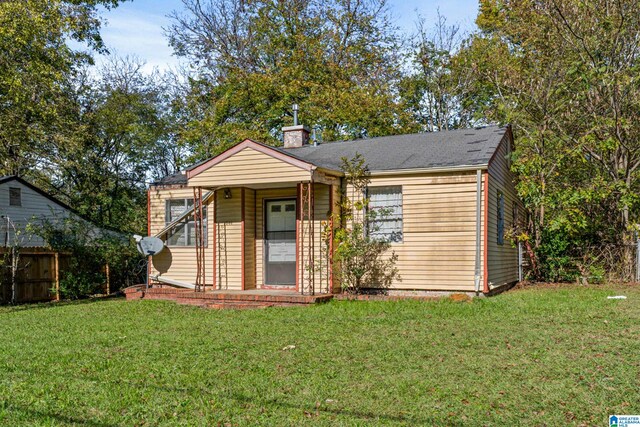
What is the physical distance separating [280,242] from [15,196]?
1086 centimetres

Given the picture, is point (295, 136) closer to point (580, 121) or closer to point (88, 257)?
point (88, 257)

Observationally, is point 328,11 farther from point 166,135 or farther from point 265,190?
point 265,190

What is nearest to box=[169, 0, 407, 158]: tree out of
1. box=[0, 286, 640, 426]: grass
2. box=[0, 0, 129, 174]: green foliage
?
box=[0, 0, 129, 174]: green foliage

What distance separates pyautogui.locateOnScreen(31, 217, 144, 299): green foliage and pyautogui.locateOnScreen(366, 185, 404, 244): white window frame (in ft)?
24.2

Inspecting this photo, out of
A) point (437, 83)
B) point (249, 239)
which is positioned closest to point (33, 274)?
point (249, 239)

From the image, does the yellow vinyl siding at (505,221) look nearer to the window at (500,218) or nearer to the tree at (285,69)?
the window at (500,218)

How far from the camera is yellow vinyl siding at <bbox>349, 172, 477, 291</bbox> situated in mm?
10727

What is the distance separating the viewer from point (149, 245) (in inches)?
511

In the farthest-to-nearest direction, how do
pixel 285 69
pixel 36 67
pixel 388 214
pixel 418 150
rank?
pixel 285 69, pixel 36 67, pixel 418 150, pixel 388 214

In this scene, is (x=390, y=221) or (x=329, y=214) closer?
(x=390, y=221)

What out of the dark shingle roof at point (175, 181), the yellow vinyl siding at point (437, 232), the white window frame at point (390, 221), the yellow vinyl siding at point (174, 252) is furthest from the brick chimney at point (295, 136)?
the yellow vinyl siding at point (437, 232)

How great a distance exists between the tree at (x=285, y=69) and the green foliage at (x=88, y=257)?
8.14 meters

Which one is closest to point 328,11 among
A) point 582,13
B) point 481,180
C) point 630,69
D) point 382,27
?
point 382,27

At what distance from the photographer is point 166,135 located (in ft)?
90.7
